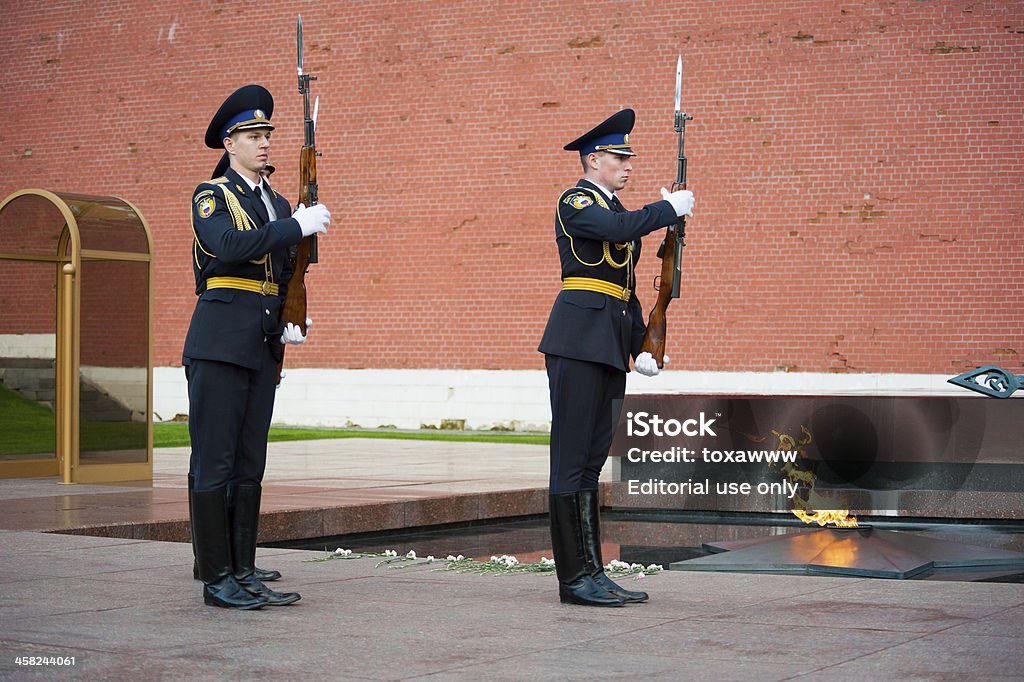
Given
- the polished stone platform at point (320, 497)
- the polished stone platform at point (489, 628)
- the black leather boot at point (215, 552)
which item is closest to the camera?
the polished stone platform at point (489, 628)

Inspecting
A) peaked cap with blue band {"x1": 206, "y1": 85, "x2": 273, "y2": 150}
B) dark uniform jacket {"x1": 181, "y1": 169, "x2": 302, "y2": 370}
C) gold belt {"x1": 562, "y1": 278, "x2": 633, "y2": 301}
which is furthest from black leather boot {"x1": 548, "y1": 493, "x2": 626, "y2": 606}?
peaked cap with blue band {"x1": 206, "y1": 85, "x2": 273, "y2": 150}

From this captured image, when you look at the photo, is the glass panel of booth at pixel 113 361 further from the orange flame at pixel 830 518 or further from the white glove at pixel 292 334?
the white glove at pixel 292 334

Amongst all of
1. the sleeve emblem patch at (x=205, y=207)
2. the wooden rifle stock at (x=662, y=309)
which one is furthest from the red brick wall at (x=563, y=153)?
the sleeve emblem patch at (x=205, y=207)

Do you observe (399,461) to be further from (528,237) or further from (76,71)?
(76,71)

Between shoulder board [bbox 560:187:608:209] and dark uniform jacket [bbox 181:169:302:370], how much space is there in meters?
0.93

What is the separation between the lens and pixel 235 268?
4.70 meters

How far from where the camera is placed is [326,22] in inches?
693

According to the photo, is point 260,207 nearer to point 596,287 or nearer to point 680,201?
point 596,287

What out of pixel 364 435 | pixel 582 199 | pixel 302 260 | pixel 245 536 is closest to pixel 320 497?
pixel 245 536

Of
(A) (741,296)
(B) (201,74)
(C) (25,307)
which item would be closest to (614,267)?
(C) (25,307)

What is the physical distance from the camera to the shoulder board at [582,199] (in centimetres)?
485

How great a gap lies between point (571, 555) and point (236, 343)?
4.35ft

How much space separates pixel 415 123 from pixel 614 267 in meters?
12.5

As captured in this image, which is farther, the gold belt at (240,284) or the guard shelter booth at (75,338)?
the guard shelter booth at (75,338)
